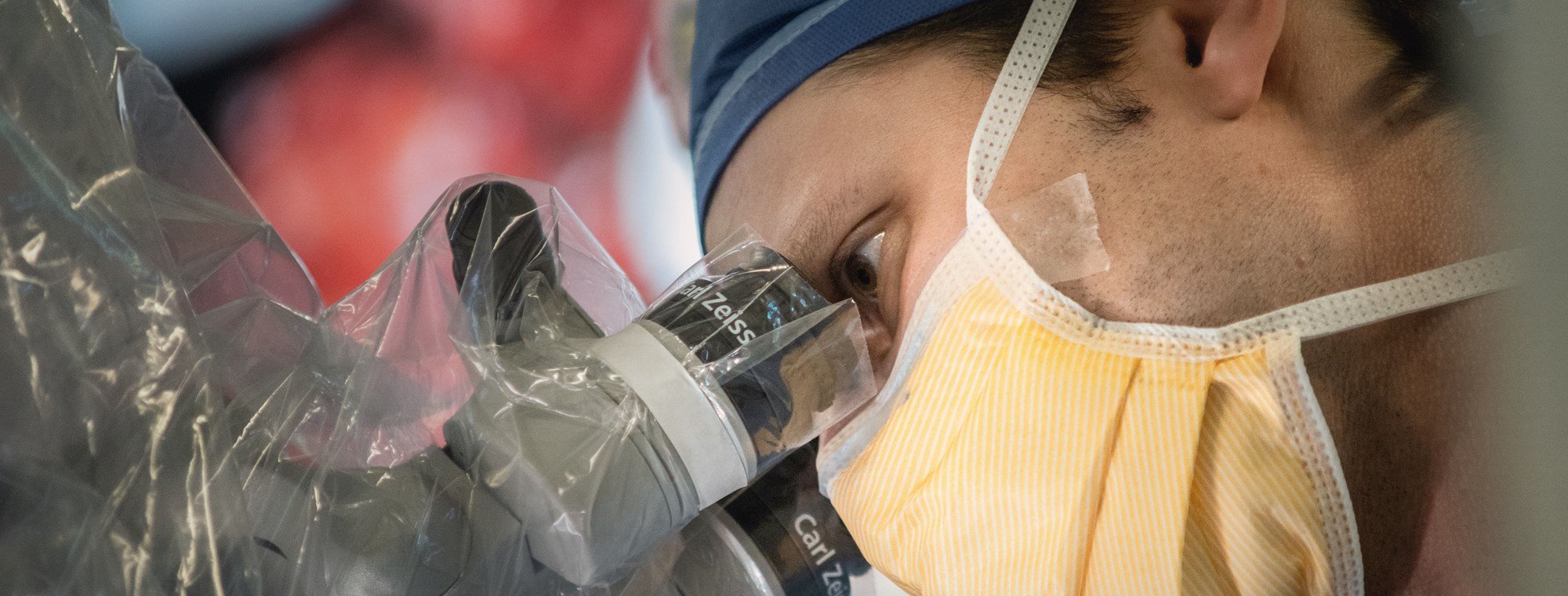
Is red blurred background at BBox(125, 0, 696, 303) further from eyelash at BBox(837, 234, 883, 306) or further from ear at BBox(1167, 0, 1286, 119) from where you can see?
ear at BBox(1167, 0, 1286, 119)

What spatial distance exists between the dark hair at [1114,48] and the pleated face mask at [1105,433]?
8 cm

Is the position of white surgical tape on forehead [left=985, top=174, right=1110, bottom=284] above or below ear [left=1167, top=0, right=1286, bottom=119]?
below

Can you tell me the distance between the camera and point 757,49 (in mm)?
915

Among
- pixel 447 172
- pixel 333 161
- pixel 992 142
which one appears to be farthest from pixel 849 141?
pixel 333 161

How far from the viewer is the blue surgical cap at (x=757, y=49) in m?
0.82

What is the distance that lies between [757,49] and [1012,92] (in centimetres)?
27

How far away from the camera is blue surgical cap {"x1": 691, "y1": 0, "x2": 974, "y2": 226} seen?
82 cm

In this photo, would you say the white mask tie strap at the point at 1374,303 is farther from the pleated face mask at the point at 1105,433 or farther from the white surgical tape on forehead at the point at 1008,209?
the white surgical tape on forehead at the point at 1008,209

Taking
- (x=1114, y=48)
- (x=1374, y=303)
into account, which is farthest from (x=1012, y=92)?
(x=1374, y=303)

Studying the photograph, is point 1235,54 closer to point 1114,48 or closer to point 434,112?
point 1114,48

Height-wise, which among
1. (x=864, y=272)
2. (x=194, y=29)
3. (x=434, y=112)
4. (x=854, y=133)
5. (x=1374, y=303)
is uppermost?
(x=194, y=29)

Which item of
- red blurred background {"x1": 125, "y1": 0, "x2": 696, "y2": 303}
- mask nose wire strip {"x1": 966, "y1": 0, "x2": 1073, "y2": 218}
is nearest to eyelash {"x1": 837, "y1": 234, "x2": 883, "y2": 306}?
mask nose wire strip {"x1": 966, "y1": 0, "x2": 1073, "y2": 218}

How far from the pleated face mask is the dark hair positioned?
85 millimetres

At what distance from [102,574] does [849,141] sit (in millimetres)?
579
